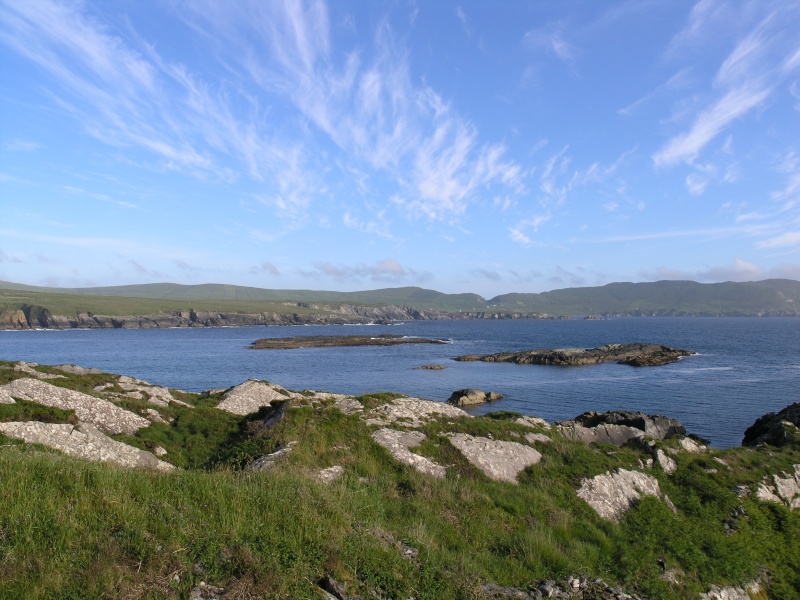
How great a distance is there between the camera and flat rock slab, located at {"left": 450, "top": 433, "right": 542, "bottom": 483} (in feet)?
64.4

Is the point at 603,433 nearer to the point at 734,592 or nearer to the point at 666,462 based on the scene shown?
the point at 666,462

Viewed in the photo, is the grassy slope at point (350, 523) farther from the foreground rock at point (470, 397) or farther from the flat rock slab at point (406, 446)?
the foreground rock at point (470, 397)

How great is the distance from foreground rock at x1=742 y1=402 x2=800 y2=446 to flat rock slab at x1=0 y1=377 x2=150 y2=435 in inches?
1566

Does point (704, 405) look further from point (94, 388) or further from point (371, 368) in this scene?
point (94, 388)

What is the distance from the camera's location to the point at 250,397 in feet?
103

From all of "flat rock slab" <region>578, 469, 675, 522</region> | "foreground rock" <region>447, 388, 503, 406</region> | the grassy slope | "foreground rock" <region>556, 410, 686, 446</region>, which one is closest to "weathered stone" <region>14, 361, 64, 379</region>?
the grassy slope

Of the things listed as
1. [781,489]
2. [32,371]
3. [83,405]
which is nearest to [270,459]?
[83,405]

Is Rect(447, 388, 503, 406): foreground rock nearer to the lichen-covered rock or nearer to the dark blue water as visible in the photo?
the dark blue water

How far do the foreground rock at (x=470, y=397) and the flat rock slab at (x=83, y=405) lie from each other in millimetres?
43999

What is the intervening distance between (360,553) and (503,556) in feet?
16.7

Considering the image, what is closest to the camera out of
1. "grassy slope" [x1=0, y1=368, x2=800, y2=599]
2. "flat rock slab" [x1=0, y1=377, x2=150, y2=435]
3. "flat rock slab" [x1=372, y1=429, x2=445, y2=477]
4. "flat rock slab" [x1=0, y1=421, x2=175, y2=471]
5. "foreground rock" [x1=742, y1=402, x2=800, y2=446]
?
"grassy slope" [x1=0, y1=368, x2=800, y2=599]

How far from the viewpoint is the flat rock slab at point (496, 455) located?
1964cm

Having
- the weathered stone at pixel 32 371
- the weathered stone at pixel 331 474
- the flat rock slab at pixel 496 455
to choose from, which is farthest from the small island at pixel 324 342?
the weathered stone at pixel 331 474

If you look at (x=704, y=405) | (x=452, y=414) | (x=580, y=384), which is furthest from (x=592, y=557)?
(x=580, y=384)
